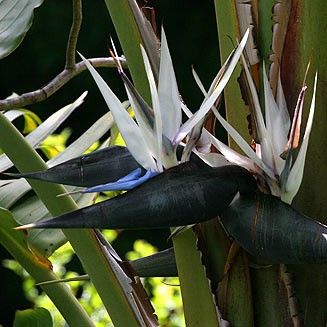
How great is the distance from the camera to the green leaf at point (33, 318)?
882 millimetres

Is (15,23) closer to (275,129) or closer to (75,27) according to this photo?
(75,27)

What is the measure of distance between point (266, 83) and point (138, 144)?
106mm

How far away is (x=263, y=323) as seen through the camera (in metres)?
0.63

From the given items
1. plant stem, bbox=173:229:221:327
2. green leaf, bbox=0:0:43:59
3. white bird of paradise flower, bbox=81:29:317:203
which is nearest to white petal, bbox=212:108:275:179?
white bird of paradise flower, bbox=81:29:317:203

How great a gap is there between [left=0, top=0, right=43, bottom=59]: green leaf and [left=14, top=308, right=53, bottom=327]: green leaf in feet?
0.91

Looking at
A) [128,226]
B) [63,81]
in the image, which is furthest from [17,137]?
[128,226]

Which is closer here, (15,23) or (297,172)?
(297,172)

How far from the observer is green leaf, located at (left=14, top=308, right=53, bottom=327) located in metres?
0.88

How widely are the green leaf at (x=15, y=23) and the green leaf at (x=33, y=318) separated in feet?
0.91

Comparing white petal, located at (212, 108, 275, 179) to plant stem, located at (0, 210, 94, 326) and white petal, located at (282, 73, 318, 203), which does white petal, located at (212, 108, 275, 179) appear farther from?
plant stem, located at (0, 210, 94, 326)

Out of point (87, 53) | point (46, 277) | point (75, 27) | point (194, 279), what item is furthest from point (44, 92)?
point (87, 53)

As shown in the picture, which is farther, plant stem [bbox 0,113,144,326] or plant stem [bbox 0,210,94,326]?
plant stem [bbox 0,210,94,326]

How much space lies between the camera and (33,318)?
88 centimetres

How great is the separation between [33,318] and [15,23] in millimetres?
307
